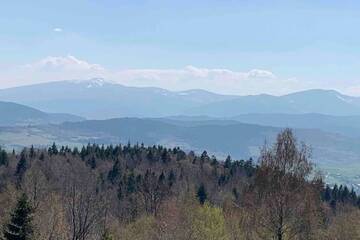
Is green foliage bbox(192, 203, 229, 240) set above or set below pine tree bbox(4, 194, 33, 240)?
below

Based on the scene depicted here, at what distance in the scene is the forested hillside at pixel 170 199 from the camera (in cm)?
2938

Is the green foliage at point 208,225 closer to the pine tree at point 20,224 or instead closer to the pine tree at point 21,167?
the pine tree at point 20,224

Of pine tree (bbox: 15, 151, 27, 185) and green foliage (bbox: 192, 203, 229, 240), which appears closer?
green foliage (bbox: 192, 203, 229, 240)

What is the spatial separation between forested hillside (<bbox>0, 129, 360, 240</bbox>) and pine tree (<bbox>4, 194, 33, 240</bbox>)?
64mm

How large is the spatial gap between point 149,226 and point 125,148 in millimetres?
87532

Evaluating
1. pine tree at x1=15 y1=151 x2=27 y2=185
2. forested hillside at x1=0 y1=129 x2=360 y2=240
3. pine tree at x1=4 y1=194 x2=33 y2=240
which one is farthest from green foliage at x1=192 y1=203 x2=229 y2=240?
pine tree at x1=15 y1=151 x2=27 y2=185

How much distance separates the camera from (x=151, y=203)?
91.1 meters

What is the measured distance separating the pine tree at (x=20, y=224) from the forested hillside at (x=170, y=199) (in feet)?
0.21

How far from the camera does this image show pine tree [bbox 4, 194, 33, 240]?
118ft

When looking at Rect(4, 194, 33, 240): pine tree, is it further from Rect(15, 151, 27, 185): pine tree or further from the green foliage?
Rect(15, 151, 27, 185): pine tree

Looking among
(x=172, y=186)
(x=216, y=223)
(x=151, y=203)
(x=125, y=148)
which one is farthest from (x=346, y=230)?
(x=125, y=148)

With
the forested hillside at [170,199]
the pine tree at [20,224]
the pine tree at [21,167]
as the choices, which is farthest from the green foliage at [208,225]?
the pine tree at [21,167]

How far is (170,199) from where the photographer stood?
89562 mm

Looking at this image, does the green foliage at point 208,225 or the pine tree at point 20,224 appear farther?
the green foliage at point 208,225
